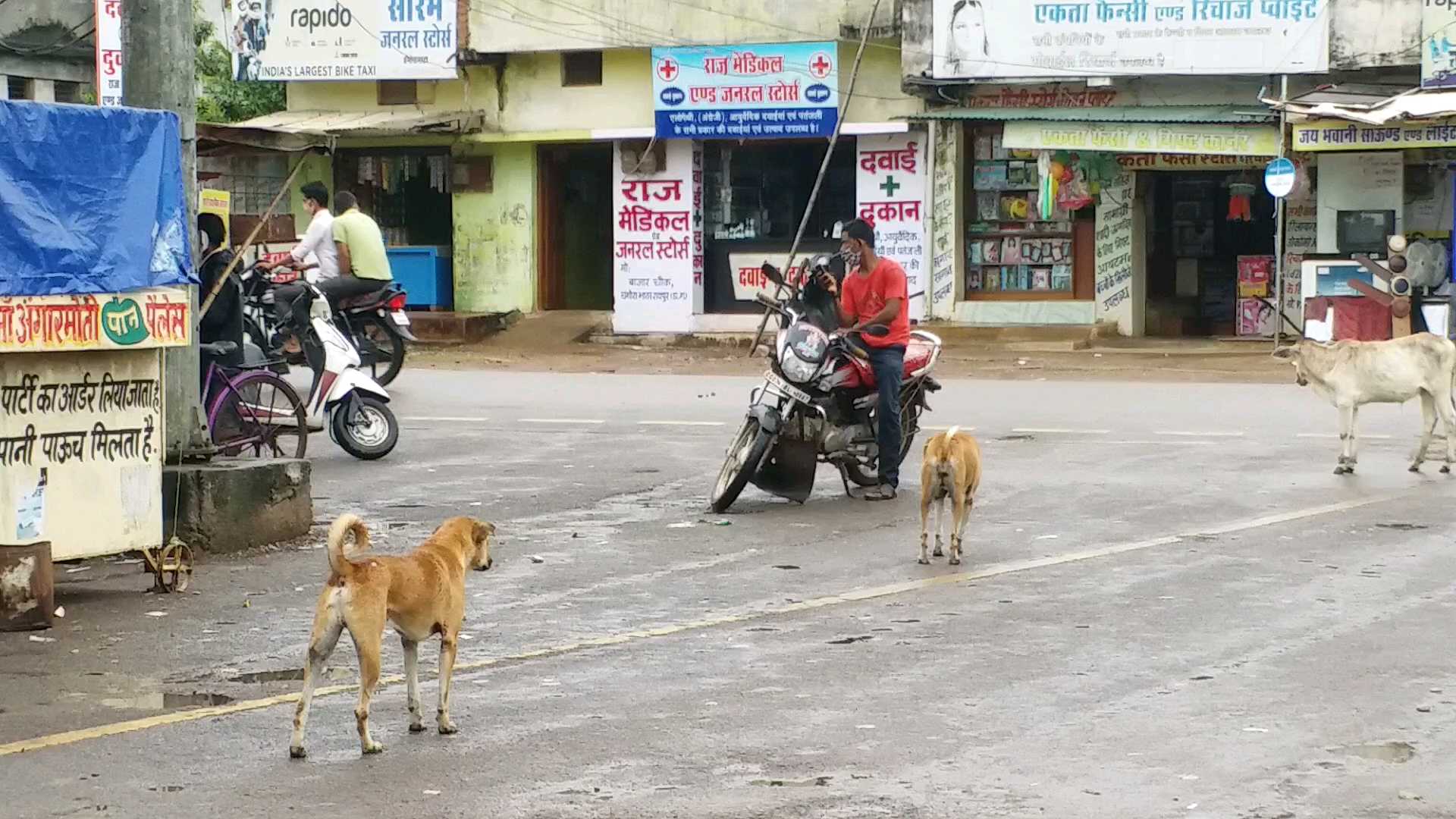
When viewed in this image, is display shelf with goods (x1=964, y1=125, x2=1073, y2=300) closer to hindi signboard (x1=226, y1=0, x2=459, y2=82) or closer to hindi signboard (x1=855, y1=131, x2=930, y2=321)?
hindi signboard (x1=855, y1=131, x2=930, y2=321)

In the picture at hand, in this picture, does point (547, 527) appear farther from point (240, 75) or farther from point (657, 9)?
point (240, 75)

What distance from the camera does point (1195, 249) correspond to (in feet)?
96.9

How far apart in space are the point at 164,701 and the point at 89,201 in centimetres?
306

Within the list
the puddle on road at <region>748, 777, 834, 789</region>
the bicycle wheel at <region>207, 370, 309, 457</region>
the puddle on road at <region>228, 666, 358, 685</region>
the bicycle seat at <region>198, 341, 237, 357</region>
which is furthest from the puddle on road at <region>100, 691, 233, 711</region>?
the bicycle seat at <region>198, 341, 237, 357</region>

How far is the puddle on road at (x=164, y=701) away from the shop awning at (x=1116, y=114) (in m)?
21.1

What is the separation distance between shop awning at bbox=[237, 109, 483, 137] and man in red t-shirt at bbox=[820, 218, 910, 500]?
728 inches

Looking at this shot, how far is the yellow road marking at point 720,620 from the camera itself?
7.01 meters

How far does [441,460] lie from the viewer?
15.4 metres

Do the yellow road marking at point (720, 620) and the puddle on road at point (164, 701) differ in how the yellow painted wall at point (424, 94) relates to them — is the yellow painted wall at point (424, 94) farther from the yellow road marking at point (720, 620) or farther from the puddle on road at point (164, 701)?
the puddle on road at point (164, 701)

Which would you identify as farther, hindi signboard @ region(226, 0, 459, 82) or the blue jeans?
hindi signboard @ region(226, 0, 459, 82)

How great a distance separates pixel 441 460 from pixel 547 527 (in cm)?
349

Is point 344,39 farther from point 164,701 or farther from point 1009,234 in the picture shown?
point 164,701

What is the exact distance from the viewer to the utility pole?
11016 millimetres

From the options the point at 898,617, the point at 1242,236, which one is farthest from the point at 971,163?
the point at 898,617
